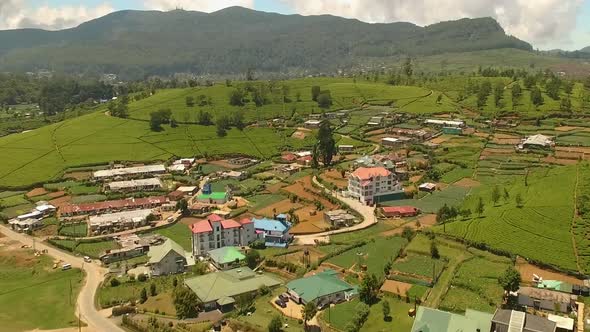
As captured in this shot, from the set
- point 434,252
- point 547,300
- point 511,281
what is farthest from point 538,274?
point 434,252

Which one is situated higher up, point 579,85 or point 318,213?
point 579,85

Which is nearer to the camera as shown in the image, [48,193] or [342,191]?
[342,191]

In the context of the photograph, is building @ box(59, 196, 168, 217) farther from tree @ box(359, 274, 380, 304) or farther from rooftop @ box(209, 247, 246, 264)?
tree @ box(359, 274, 380, 304)

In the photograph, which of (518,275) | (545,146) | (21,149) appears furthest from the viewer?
(21,149)

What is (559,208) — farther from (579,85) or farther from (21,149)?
(579,85)

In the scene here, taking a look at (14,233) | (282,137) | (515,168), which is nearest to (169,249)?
(14,233)

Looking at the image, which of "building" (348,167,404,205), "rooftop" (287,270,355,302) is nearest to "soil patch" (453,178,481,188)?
"building" (348,167,404,205)
